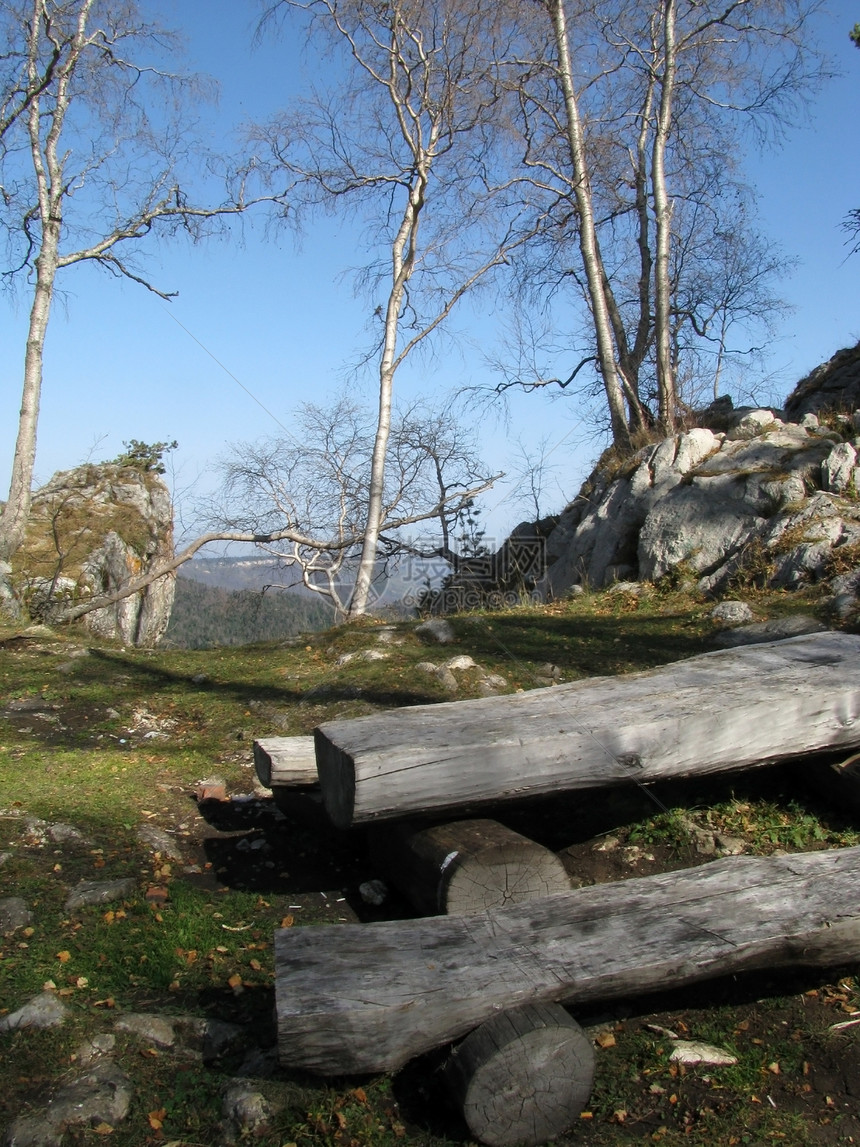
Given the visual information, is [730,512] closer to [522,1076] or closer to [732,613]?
[732,613]

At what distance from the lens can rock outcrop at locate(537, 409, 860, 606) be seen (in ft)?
30.1

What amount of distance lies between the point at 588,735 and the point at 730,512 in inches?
285

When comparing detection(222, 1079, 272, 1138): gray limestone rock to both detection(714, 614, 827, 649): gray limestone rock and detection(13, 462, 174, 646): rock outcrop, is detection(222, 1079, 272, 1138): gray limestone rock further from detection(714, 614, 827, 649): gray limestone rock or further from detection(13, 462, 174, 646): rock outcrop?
detection(13, 462, 174, 646): rock outcrop

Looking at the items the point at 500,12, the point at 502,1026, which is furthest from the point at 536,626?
the point at 500,12

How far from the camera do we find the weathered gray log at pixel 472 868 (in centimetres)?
350

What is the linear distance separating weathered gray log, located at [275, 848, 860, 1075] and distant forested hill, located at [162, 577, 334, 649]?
9836 mm

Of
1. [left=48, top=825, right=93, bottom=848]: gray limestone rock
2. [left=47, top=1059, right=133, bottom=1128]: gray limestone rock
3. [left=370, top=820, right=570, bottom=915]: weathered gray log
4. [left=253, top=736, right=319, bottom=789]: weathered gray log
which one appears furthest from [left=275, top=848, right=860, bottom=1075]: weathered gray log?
[left=48, top=825, right=93, bottom=848]: gray limestone rock

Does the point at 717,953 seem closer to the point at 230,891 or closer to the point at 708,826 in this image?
the point at 708,826

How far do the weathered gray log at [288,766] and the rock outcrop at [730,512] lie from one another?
17.9 feet

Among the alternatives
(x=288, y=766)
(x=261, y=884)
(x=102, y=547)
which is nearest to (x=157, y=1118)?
(x=261, y=884)

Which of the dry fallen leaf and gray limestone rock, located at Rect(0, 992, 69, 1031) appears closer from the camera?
the dry fallen leaf

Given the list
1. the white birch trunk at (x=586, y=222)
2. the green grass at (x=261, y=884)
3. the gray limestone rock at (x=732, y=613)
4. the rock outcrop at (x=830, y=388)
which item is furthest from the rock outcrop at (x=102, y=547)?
the rock outcrop at (x=830, y=388)

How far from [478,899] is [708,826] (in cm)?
161

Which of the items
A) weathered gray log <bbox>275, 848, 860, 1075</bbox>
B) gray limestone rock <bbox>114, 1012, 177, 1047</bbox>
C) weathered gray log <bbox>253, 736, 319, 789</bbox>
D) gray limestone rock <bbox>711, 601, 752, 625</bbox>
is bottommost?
gray limestone rock <bbox>114, 1012, 177, 1047</bbox>
